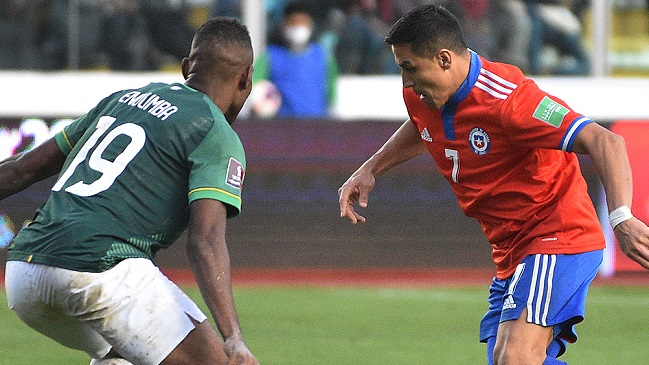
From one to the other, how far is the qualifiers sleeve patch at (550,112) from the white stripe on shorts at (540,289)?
633 mm

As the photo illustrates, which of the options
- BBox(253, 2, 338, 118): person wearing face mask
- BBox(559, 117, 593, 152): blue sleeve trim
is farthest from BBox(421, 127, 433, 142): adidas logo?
BBox(253, 2, 338, 118): person wearing face mask

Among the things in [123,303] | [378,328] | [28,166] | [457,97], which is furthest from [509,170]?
[378,328]

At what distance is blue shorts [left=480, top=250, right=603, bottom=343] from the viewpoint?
4801mm

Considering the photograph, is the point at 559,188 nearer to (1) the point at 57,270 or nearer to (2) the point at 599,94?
(1) the point at 57,270

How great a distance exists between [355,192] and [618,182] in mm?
1475

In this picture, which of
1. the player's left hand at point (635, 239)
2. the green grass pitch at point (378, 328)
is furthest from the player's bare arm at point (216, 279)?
the green grass pitch at point (378, 328)

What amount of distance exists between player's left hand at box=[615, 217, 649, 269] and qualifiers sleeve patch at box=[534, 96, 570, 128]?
57 cm

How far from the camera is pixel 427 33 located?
190 inches

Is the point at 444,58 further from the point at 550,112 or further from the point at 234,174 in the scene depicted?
the point at 234,174

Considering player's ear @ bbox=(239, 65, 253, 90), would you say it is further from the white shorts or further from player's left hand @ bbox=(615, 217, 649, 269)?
player's left hand @ bbox=(615, 217, 649, 269)

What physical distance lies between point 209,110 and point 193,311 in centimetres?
72

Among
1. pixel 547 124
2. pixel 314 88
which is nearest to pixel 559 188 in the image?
pixel 547 124

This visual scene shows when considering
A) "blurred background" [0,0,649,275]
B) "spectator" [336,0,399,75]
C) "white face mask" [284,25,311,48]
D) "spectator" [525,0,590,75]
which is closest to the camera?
"blurred background" [0,0,649,275]

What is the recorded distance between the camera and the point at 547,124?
15.2ft
